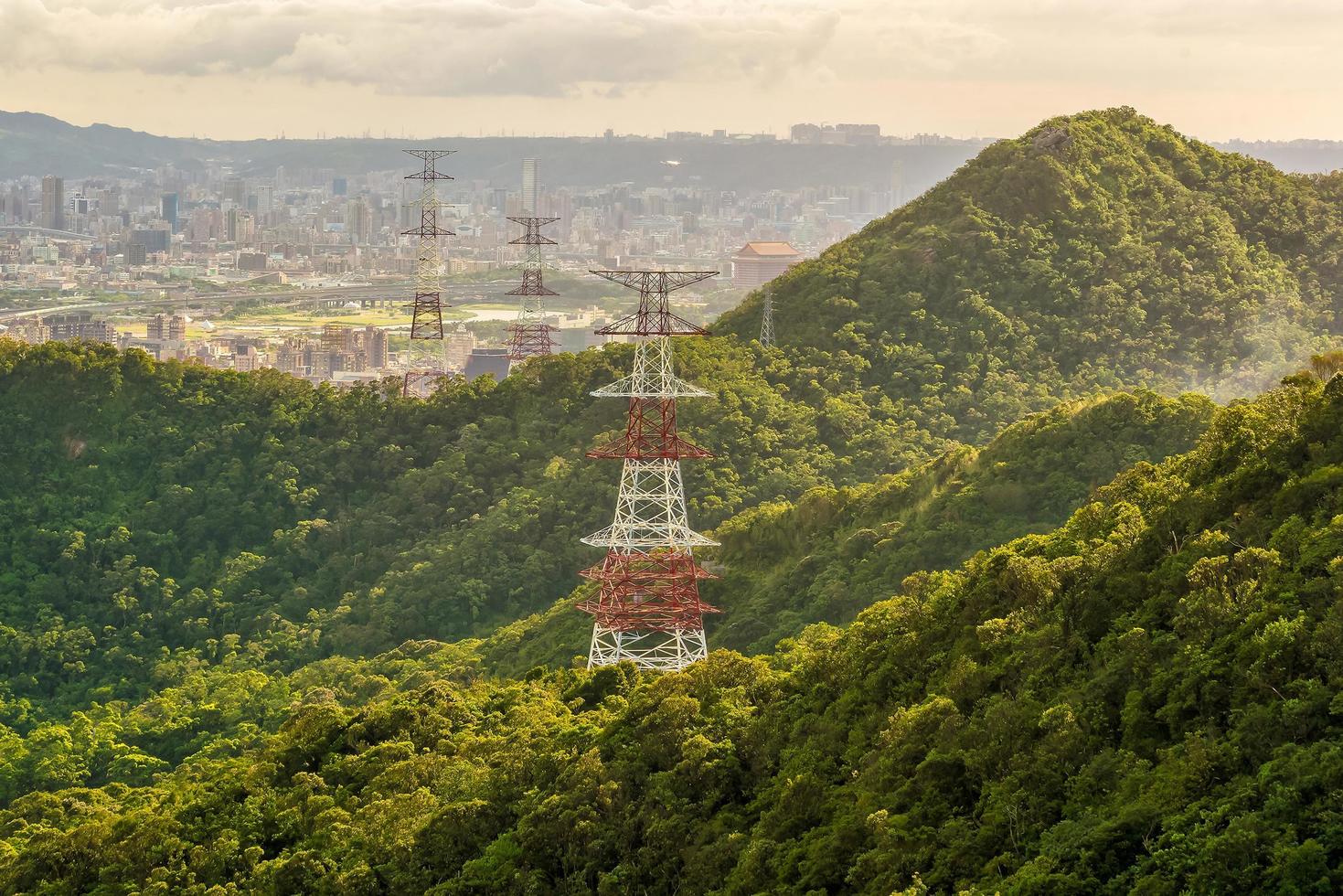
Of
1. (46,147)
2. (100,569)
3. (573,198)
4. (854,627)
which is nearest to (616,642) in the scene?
(854,627)

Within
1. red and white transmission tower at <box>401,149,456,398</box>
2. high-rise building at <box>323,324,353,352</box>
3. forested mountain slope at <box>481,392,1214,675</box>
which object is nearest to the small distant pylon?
red and white transmission tower at <box>401,149,456,398</box>

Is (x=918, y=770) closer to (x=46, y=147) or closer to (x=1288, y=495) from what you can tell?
(x=1288, y=495)

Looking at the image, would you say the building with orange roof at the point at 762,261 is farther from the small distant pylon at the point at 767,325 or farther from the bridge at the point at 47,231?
the bridge at the point at 47,231

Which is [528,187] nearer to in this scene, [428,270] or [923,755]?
[428,270]

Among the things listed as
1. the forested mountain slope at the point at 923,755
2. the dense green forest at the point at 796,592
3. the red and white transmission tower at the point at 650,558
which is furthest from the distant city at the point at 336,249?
the forested mountain slope at the point at 923,755

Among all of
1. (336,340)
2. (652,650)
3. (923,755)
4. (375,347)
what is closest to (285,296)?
(375,347)

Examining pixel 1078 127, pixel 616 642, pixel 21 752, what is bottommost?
pixel 21 752
